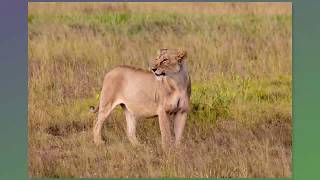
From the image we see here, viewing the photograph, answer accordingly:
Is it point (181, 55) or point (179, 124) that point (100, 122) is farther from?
point (181, 55)

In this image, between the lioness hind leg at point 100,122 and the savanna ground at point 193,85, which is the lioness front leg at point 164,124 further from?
the lioness hind leg at point 100,122

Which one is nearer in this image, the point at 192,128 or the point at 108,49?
the point at 192,128

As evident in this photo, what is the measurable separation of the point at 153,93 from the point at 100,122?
0.79 m

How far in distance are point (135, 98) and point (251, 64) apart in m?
1.87

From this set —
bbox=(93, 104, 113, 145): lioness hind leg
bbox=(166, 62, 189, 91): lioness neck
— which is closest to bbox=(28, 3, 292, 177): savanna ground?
bbox=(93, 104, 113, 145): lioness hind leg

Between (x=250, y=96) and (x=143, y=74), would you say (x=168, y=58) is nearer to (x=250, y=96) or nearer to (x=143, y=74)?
(x=143, y=74)

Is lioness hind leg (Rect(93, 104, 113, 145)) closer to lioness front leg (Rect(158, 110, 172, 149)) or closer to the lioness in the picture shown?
the lioness

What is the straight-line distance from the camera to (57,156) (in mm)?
14258

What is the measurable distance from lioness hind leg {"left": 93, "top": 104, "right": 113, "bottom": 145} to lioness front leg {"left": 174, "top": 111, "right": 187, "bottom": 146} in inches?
33.0

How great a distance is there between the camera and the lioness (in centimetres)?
1395

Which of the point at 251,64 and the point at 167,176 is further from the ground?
the point at 251,64

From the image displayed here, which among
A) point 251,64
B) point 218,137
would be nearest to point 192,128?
point 218,137

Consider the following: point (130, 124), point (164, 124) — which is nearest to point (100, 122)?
point (130, 124)

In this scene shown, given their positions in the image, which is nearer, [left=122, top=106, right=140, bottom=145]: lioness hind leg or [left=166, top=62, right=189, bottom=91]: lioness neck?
[left=166, top=62, right=189, bottom=91]: lioness neck
